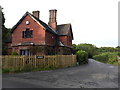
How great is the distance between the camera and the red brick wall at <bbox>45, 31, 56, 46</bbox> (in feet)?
72.1

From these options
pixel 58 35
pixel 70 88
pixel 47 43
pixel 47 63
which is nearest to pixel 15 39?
pixel 47 43

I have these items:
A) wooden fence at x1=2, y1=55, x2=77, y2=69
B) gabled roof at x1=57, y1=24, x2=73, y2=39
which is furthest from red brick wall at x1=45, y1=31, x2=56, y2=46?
wooden fence at x1=2, y1=55, x2=77, y2=69

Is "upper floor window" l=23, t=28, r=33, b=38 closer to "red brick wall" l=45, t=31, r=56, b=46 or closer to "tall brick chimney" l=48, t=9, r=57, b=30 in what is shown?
"red brick wall" l=45, t=31, r=56, b=46

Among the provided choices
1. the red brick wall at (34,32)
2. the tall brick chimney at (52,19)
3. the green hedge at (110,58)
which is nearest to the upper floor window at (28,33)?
the red brick wall at (34,32)

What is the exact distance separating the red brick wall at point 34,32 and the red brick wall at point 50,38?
603mm

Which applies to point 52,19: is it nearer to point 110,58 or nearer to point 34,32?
point 34,32

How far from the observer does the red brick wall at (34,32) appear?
21812mm

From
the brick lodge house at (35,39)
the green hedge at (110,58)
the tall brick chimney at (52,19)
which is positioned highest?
the tall brick chimney at (52,19)

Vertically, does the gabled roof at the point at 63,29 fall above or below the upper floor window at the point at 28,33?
above

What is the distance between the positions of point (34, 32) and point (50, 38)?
10.7ft

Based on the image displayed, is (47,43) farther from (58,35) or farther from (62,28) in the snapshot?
(62,28)

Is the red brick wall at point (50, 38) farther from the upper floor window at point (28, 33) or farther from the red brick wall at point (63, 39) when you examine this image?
the upper floor window at point (28, 33)

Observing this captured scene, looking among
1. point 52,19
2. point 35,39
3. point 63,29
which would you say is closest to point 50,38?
point 35,39

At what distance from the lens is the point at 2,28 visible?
23.5m
